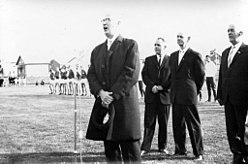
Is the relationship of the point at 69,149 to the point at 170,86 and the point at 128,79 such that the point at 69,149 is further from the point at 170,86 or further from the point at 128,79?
the point at 128,79

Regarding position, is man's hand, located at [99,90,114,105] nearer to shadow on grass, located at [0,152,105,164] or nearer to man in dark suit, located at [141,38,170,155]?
shadow on grass, located at [0,152,105,164]

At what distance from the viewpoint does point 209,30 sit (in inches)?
112

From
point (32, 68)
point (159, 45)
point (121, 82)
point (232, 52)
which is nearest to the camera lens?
point (121, 82)

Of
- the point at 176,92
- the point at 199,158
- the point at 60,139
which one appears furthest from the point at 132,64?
the point at 60,139

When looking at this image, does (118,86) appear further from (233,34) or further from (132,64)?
(233,34)

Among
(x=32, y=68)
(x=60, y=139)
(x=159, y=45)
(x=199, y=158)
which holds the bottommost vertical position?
(x=199, y=158)

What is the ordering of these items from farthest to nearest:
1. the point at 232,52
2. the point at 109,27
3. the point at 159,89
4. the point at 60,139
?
1. the point at 60,139
2. the point at 159,89
3. the point at 232,52
4. the point at 109,27

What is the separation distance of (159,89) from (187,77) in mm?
265

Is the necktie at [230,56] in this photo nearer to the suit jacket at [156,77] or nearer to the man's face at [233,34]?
the man's face at [233,34]

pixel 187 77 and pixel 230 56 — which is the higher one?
pixel 230 56

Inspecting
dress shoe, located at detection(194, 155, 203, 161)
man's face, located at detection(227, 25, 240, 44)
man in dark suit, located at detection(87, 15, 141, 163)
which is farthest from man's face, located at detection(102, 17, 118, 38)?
dress shoe, located at detection(194, 155, 203, 161)

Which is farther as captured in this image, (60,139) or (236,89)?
(60,139)

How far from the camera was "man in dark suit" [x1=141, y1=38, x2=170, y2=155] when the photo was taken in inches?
127

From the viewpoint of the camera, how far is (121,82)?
7.65 feet
